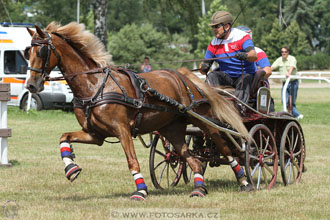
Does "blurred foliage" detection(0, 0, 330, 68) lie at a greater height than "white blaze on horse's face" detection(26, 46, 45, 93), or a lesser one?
lesser

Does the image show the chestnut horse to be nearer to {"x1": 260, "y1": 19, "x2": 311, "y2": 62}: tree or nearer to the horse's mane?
the horse's mane

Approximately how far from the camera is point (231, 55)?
848cm

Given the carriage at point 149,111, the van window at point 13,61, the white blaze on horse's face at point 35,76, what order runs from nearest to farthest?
the white blaze on horse's face at point 35,76 → the carriage at point 149,111 → the van window at point 13,61

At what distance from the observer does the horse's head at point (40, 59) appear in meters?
7.07

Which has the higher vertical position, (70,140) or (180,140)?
(70,140)

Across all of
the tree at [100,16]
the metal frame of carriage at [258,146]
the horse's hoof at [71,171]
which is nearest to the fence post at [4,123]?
the metal frame of carriage at [258,146]

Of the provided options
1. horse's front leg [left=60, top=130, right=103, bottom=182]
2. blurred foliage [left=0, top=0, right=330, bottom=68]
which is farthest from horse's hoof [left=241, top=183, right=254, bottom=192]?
blurred foliage [left=0, top=0, right=330, bottom=68]

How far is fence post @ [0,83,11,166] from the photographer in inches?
407

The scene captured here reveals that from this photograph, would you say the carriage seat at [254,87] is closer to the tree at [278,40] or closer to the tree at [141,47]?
the tree at [141,47]

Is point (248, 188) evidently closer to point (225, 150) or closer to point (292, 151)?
point (225, 150)

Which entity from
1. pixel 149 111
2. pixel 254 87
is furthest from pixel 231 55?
pixel 149 111

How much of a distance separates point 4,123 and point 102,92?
3.79m

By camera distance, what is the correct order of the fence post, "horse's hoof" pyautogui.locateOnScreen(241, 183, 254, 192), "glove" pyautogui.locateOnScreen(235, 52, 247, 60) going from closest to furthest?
"glove" pyautogui.locateOnScreen(235, 52, 247, 60), "horse's hoof" pyautogui.locateOnScreen(241, 183, 254, 192), the fence post

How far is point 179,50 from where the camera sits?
58688 millimetres
